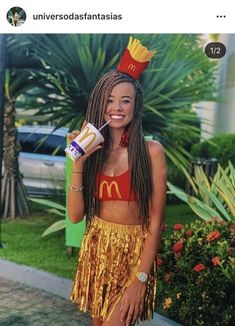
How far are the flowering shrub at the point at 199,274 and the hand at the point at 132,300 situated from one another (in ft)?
2.68

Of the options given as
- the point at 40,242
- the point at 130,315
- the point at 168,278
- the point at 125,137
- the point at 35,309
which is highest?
the point at 125,137

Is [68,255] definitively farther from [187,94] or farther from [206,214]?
[187,94]

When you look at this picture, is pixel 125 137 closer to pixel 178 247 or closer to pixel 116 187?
pixel 116 187

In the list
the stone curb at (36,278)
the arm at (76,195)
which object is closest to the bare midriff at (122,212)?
the arm at (76,195)

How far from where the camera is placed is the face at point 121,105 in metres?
1.85

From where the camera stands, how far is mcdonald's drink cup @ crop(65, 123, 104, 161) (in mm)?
1721

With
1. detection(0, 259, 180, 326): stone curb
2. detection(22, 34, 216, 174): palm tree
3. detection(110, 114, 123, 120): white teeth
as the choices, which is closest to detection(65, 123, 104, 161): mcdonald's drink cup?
detection(110, 114, 123, 120): white teeth

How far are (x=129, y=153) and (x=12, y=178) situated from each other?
385 cm

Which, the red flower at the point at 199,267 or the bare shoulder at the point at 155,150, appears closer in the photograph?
the bare shoulder at the point at 155,150

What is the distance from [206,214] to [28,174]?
2.78m

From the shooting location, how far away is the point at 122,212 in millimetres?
1899

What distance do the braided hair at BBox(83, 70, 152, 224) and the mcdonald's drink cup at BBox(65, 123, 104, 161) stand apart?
0.53 ft
